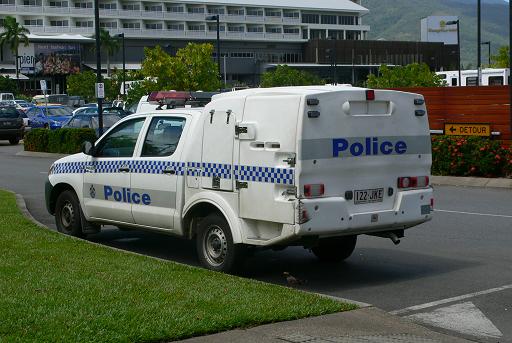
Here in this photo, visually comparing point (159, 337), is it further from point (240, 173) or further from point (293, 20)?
point (293, 20)

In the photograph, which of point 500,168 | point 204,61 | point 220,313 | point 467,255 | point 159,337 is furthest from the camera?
point 204,61

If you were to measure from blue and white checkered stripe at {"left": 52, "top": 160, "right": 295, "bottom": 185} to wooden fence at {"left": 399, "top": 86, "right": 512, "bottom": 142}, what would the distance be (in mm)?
12600

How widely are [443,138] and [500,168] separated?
1847 millimetres

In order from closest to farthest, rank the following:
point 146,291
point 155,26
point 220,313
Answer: point 220,313, point 146,291, point 155,26

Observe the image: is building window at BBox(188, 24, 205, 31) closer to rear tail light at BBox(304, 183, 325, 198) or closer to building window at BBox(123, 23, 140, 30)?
building window at BBox(123, 23, 140, 30)

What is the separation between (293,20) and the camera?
128500 millimetres

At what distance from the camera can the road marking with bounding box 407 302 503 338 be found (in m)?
7.34

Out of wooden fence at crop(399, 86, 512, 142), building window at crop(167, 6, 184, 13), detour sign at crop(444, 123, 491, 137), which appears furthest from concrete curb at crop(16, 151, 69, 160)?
building window at crop(167, 6, 184, 13)

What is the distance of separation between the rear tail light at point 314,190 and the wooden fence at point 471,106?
13.5 m

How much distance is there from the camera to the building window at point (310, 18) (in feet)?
429

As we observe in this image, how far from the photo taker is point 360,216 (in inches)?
363

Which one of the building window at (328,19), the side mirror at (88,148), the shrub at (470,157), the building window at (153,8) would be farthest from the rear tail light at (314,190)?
the building window at (328,19)

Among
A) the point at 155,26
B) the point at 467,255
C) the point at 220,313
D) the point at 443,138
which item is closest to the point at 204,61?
the point at 443,138

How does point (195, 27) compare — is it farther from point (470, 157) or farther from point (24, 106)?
point (470, 157)
